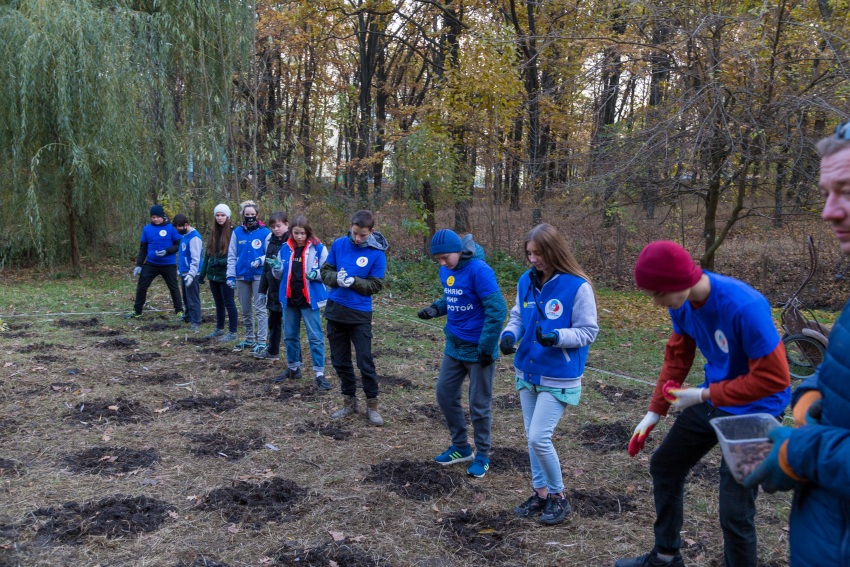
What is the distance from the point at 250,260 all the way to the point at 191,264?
1642mm

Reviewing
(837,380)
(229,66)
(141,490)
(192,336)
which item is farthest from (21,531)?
(229,66)

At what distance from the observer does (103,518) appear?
362 cm

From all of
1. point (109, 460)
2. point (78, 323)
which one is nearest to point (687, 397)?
point (109, 460)

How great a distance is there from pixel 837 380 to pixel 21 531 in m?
4.16

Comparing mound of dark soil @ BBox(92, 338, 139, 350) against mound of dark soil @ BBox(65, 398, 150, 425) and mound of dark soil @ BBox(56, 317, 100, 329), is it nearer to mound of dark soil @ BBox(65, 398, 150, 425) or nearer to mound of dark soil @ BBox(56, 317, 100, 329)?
mound of dark soil @ BBox(56, 317, 100, 329)

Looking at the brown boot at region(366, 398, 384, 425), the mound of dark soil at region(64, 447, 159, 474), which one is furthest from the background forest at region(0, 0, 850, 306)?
the mound of dark soil at region(64, 447, 159, 474)

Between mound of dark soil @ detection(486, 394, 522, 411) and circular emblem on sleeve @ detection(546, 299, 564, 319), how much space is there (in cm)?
279

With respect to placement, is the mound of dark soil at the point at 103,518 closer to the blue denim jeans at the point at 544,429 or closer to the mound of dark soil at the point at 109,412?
the mound of dark soil at the point at 109,412

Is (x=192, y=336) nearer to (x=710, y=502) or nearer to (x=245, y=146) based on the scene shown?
(x=245, y=146)

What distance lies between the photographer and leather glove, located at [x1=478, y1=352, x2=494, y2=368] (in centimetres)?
419

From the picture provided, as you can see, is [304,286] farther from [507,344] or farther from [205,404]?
[507,344]

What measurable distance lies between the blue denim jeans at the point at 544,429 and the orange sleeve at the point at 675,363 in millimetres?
716

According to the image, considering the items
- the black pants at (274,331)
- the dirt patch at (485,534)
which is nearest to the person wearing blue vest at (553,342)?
the dirt patch at (485,534)

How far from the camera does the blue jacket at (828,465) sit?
4.81 feet
